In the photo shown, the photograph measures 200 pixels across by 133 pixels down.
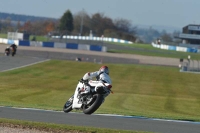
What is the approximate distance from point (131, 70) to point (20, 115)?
40.0 metres

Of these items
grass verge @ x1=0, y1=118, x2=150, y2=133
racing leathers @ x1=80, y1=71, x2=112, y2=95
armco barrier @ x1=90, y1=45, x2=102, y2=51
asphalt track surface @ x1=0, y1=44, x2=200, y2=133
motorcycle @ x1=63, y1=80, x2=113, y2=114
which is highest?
racing leathers @ x1=80, y1=71, x2=112, y2=95

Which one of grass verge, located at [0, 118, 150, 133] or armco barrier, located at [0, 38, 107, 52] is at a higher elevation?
grass verge, located at [0, 118, 150, 133]

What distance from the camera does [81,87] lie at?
1468 centimetres

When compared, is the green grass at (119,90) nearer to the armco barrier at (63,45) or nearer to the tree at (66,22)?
the armco barrier at (63,45)

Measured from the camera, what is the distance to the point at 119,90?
35.3 metres

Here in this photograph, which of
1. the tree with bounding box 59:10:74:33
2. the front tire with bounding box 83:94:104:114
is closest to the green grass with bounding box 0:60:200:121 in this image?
the front tire with bounding box 83:94:104:114

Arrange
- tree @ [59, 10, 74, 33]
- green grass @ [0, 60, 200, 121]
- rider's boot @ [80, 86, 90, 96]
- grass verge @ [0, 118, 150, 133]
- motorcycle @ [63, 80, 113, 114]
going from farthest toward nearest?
tree @ [59, 10, 74, 33], green grass @ [0, 60, 200, 121], rider's boot @ [80, 86, 90, 96], motorcycle @ [63, 80, 113, 114], grass verge @ [0, 118, 150, 133]

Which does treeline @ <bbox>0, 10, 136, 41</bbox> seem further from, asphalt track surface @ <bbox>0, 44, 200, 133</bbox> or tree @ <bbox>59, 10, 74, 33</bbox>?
asphalt track surface @ <bbox>0, 44, 200, 133</bbox>

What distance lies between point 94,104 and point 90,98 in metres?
0.37

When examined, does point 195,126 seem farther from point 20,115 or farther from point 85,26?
point 85,26

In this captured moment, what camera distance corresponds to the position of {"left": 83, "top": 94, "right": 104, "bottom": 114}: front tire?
13852 millimetres

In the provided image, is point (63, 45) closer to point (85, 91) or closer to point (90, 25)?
point (85, 91)

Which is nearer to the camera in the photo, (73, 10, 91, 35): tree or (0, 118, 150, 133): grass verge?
(0, 118, 150, 133): grass verge

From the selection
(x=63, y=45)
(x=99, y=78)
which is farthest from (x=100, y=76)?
(x=63, y=45)
